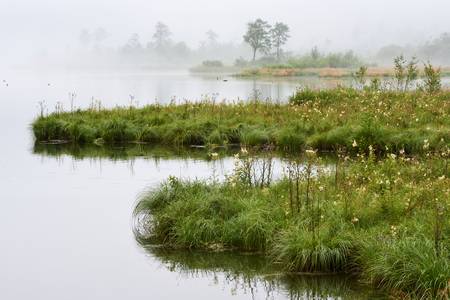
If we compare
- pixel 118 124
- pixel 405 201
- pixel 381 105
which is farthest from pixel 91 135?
pixel 405 201

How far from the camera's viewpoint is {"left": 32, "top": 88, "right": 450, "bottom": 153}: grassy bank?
21.7 m

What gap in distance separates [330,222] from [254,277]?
1612mm

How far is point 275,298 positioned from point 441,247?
2.60 metres

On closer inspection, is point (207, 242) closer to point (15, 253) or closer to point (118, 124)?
point (15, 253)

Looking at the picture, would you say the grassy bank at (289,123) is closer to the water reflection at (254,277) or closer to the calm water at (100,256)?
the calm water at (100,256)

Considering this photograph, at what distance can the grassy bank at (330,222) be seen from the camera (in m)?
10.1

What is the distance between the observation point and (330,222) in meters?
11.7

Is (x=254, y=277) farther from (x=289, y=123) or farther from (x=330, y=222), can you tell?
(x=289, y=123)

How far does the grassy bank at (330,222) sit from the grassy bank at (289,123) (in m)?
6.25

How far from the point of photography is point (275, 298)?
1045cm

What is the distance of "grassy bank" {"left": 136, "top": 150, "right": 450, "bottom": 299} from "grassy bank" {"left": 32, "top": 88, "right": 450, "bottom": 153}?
6.25 m

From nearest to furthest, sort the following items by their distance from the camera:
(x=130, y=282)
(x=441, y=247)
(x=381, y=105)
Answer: (x=441, y=247)
(x=130, y=282)
(x=381, y=105)

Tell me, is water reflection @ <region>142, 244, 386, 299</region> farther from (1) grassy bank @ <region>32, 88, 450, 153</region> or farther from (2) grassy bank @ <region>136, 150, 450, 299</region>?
(1) grassy bank @ <region>32, 88, 450, 153</region>

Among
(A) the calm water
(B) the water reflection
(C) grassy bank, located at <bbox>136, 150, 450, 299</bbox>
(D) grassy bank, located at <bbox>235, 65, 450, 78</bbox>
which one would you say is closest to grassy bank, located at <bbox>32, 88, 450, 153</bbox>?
(A) the calm water
